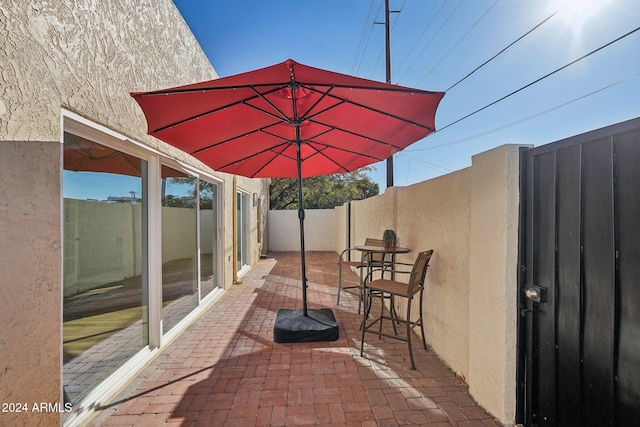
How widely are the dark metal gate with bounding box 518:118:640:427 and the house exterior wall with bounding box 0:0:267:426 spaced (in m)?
3.08

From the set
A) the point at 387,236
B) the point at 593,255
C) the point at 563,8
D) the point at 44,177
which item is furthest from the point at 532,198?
the point at 563,8

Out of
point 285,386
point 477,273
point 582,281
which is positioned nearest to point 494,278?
point 477,273

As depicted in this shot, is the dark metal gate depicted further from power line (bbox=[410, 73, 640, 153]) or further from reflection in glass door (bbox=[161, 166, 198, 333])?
reflection in glass door (bbox=[161, 166, 198, 333])

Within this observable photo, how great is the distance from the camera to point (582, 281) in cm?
155

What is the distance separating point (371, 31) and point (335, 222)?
23.2ft

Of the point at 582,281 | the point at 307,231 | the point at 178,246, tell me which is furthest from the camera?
the point at 307,231

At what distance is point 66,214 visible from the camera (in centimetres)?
203

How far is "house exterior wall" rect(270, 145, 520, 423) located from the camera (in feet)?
6.39

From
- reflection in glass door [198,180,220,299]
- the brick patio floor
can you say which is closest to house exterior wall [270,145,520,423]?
Answer: the brick patio floor

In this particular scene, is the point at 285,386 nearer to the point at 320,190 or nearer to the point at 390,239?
the point at 390,239

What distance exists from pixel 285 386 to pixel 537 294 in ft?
6.94

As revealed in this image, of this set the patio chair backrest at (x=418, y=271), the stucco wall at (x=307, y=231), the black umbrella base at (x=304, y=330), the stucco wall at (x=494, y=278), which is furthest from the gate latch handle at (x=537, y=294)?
the stucco wall at (x=307, y=231)

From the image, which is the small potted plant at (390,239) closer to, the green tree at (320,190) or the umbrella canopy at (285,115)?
the umbrella canopy at (285,115)

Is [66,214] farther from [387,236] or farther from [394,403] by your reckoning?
[387,236]
